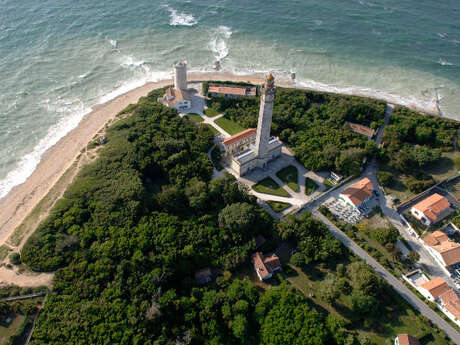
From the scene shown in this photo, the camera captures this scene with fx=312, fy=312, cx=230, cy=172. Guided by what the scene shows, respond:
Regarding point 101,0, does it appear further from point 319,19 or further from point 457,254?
point 457,254

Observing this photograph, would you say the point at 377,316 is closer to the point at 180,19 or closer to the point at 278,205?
the point at 278,205

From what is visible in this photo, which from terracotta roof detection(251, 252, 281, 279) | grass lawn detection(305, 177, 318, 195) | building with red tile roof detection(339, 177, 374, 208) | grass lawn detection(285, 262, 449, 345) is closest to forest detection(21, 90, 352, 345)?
terracotta roof detection(251, 252, 281, 279)

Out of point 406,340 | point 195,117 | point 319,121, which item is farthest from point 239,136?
point 406,340

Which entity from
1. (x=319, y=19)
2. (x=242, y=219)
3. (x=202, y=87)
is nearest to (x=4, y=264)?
(x=242, y=219)

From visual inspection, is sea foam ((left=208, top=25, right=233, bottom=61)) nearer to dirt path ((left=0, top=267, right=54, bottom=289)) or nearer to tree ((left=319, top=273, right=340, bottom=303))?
tree ((left=319, top=273, right=340, bottom=303))

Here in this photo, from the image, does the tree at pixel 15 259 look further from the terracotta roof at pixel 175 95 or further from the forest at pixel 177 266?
the terracotta roof at pixel 175 95

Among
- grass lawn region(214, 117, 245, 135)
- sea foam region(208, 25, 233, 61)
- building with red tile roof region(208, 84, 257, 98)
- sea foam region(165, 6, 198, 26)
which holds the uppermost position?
sea foam region(165, 6, 198, 26)

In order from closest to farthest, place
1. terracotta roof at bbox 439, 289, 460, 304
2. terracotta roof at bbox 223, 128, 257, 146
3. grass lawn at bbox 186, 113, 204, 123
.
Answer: terracotta roof at bbox 439, 289, 460, 304 → terracotta roof at bbox 223, 128, 257, 146 → grass lawn at bbox 186, 113, 204, 123
